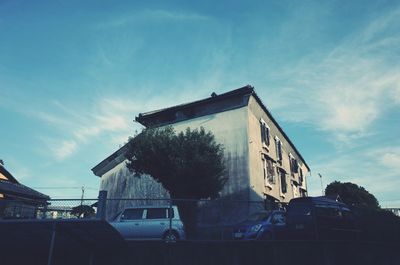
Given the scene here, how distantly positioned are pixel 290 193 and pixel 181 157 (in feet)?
50.1

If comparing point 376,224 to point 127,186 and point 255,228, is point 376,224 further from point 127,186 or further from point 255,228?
point 127,186

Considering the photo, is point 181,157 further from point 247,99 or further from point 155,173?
point 247,99

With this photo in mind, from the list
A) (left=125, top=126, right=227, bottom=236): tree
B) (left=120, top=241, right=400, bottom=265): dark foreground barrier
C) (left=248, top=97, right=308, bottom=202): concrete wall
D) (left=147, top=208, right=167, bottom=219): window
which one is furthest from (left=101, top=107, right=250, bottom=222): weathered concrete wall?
(left=120, top=241, right=400, bottom=265): dark foreground barrier

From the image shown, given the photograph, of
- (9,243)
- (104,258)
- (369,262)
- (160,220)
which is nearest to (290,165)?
(369,262)

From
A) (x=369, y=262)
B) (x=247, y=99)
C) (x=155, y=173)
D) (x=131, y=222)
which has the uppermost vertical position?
(x=247, y=99)

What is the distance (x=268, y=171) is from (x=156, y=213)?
14028 millimetres

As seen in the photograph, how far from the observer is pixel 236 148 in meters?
24.0

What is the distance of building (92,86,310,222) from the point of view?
23.3 meters

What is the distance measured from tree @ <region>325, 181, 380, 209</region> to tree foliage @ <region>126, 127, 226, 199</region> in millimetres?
32360

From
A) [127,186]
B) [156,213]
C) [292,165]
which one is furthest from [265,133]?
[156,213]

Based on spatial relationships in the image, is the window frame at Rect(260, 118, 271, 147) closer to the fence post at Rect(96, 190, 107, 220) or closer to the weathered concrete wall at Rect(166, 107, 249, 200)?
the weathered concrete wall at Rect(166, 107, 249, 200)

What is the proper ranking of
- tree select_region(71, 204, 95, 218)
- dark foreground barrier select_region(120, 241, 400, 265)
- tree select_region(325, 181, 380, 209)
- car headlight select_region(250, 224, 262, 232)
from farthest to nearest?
tree select_region(325, 181, 380, 209) → car headlight select_region(250, 224, 262, 232) → tree select_region(71, 204, 95, 218) → dark foreground barrier select_region(120, 241, 400, 265)

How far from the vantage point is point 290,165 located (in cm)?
3491

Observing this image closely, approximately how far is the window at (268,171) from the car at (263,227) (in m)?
10.2
